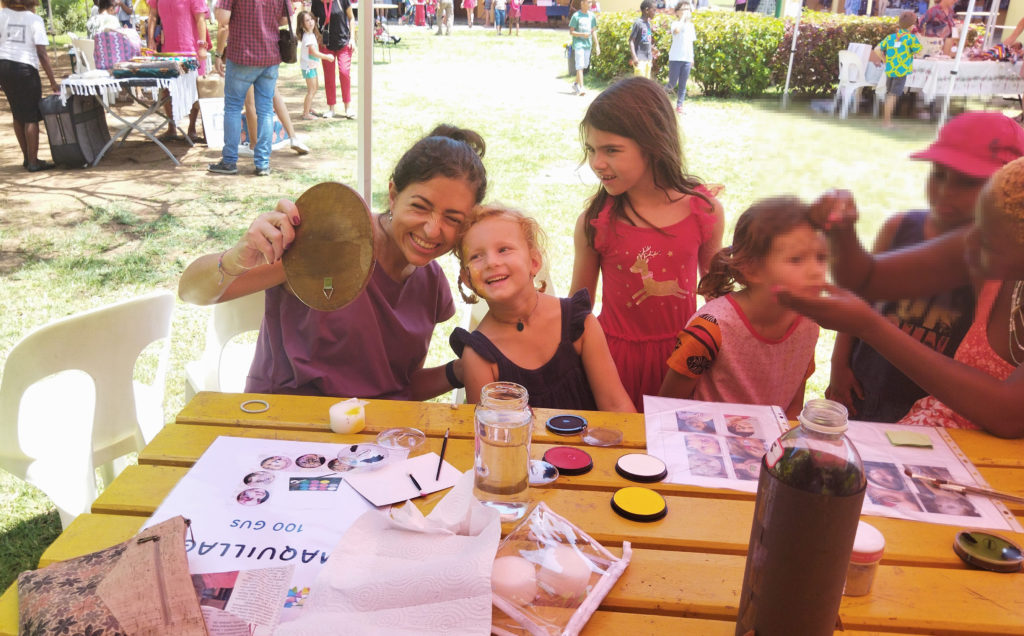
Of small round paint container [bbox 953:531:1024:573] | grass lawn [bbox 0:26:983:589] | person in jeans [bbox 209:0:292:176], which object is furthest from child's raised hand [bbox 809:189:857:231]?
person in jeans [bbox 209:0:292:176]

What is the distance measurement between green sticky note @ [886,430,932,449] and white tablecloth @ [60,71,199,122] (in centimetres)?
687

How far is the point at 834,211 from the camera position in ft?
2.32

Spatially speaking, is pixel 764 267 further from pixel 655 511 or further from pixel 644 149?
pixel 644 149

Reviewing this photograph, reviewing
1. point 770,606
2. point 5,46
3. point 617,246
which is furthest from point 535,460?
point 5,46

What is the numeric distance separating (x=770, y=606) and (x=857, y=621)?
210 mm

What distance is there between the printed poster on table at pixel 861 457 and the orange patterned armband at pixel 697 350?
0.18 m

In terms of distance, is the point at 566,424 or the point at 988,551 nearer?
the point at 988,551

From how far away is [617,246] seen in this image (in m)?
2.34

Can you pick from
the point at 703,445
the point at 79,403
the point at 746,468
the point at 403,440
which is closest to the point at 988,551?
the point at 746,468

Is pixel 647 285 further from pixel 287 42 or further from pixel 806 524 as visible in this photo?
pixel 287 42

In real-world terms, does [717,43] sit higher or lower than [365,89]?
higher

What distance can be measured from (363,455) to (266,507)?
218 mm

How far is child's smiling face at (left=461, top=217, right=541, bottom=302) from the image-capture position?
1.77 metres

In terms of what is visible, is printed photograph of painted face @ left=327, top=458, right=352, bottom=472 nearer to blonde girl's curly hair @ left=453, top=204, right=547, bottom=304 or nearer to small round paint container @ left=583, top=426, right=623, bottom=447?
small round paint container @ left=583, top=426, right=623, bottom=447
